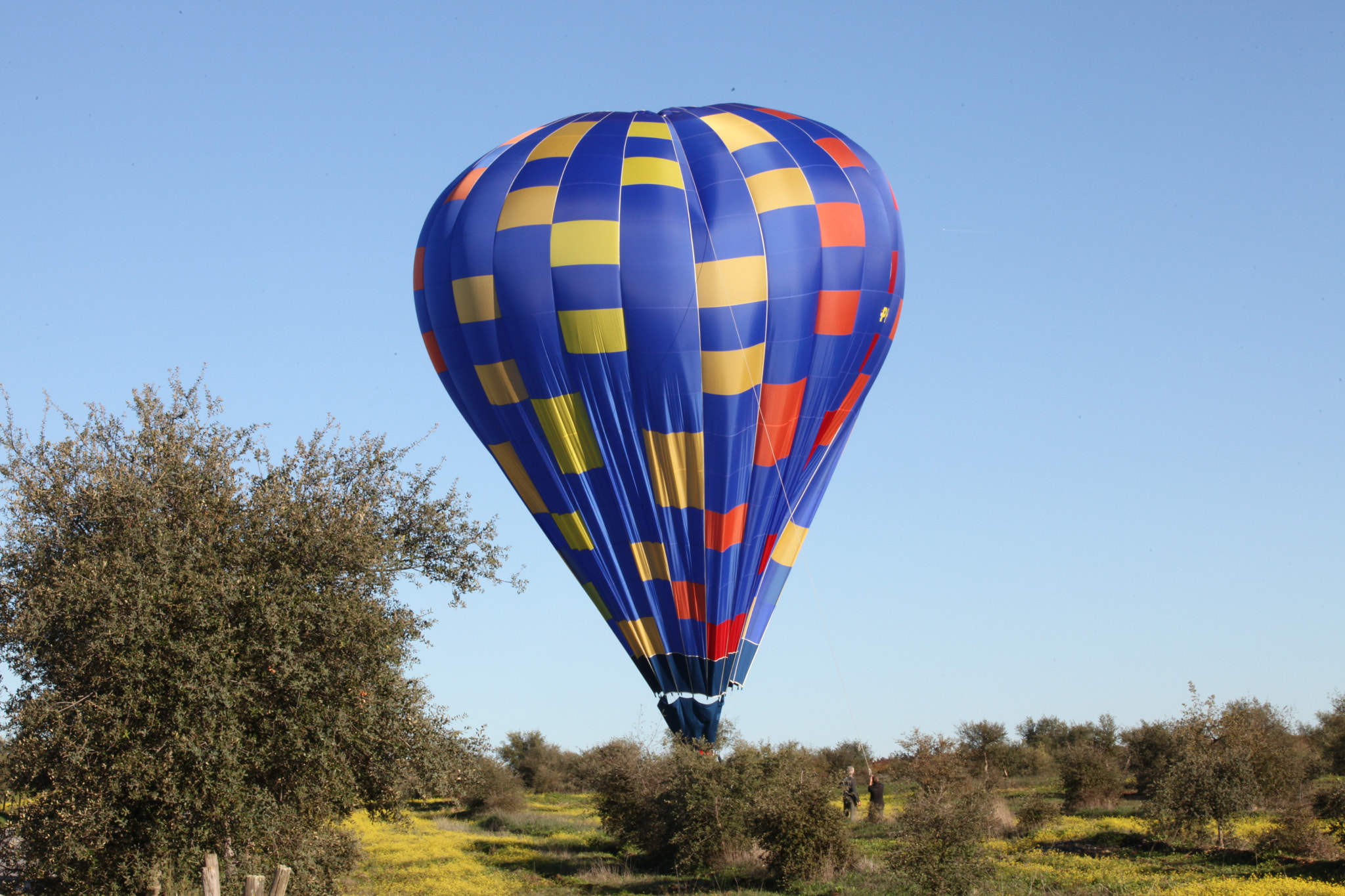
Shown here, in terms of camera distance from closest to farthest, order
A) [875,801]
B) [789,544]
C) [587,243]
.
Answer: [587,243], [789,544], [875,801]

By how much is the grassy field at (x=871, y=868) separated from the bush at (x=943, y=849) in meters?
0.40

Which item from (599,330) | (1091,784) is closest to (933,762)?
(1091,784)

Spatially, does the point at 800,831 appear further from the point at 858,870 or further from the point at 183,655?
the point at 183,655

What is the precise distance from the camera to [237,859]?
39.5 feet

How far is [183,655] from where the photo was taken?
10594 mm

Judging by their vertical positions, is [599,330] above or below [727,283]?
below

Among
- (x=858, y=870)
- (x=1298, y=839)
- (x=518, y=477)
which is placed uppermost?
(x=518, y=477)

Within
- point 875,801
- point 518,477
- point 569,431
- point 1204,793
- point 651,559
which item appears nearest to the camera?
point 1204,793

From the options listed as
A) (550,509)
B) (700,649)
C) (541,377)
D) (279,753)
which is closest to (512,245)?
Answer: (541,377)

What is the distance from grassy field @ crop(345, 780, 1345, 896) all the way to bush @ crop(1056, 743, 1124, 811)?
78cm

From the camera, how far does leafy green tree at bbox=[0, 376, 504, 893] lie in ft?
34.2

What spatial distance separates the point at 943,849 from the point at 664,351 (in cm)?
867

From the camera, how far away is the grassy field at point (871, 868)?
15.4 metres

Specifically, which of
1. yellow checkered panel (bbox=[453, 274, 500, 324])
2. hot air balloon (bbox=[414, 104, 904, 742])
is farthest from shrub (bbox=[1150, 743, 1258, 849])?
yellow checkered panel (bbox=[453, 274, 500, 324])
